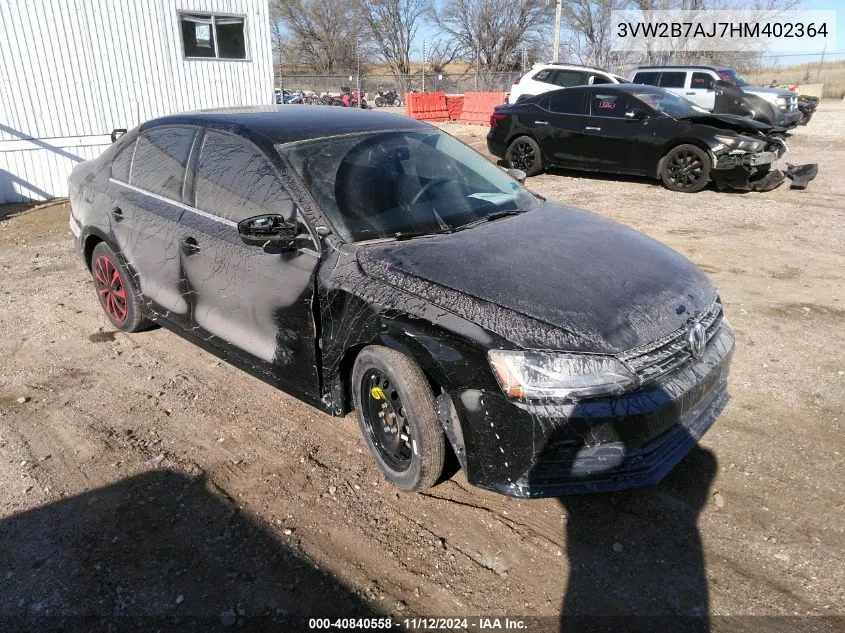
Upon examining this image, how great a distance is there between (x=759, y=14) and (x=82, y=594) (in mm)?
48889

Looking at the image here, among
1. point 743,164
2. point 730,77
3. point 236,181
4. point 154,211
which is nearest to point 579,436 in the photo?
point 236,181

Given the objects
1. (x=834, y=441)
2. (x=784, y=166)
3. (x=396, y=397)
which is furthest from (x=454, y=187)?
(x=784, y=166)

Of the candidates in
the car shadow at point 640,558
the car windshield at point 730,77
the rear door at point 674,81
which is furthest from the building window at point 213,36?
the car shadow at point 640,558

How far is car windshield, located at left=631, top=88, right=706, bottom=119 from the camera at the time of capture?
400 inches

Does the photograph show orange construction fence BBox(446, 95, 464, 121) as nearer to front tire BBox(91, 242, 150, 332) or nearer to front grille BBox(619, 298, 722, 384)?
front tire BBox(91, 242, 150, 332)

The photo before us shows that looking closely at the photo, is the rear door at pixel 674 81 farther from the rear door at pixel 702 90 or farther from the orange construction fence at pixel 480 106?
the orange construction fence at pixel 480 106

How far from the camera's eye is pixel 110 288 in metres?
5.00

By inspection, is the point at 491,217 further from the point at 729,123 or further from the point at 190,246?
the point at 729,123

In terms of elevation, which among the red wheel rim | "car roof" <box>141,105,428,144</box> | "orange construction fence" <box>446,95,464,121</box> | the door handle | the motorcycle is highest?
"car roof" <box>141,105,428,144</box>

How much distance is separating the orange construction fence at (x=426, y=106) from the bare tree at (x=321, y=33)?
109 feet

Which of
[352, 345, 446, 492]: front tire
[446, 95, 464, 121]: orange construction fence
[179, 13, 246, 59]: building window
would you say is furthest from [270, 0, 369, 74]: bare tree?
[352, 345, 446, 492]: front tire

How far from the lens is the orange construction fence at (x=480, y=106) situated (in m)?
21.2

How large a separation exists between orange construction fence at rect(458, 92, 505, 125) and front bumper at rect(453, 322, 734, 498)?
1961 cm

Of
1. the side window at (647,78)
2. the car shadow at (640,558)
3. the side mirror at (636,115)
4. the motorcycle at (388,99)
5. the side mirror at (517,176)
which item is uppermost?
the side window at (647,78)
